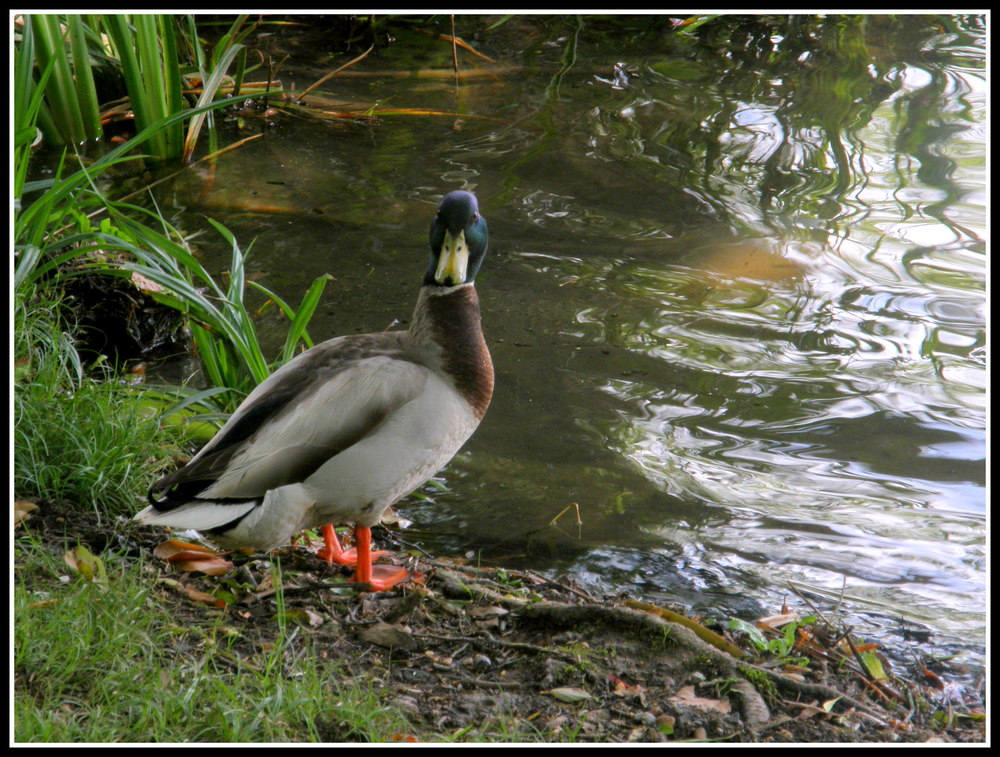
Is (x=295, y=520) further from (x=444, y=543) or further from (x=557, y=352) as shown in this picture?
(x=557, y=352)

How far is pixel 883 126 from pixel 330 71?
4002 millimetres

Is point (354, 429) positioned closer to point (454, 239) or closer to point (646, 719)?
point (454, 239)

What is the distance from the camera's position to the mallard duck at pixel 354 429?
2.68m

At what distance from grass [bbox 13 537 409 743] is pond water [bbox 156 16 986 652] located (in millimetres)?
1128

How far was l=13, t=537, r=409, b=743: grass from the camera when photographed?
84.4 inches

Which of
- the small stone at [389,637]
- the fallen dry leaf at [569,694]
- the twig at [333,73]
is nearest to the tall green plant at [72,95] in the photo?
the twig at [333,73]

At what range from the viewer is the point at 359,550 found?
3049 millimetres

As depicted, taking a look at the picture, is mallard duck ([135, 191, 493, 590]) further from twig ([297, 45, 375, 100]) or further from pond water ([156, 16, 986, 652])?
twig ([297, 45, 375, 100])

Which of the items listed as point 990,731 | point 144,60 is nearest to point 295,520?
point 990,731

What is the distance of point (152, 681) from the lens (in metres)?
2.26

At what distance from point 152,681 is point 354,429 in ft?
2.70

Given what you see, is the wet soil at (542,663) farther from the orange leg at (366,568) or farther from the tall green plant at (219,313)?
the tall green plant at (219,313)

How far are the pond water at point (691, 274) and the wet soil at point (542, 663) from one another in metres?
0.44

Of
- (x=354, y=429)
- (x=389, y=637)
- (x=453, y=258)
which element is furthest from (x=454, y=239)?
(x=389, y=637)
